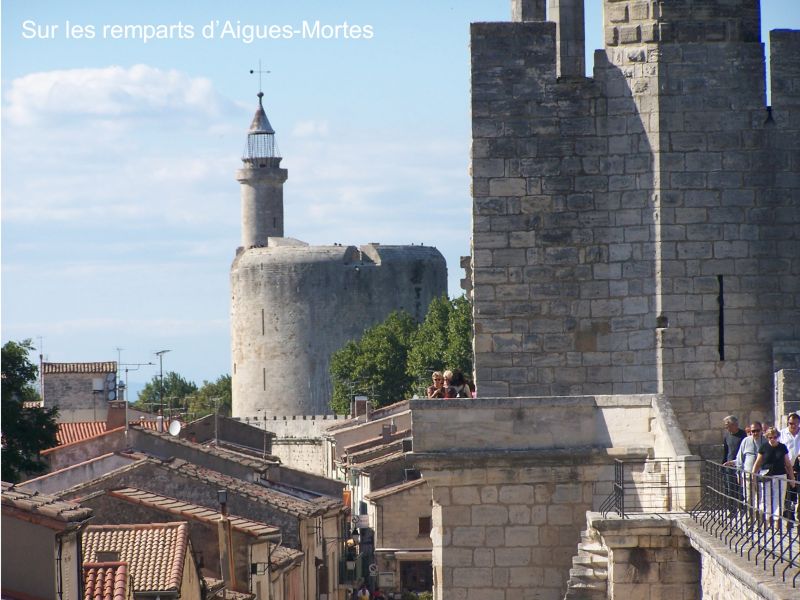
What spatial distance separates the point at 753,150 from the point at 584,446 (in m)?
3.06

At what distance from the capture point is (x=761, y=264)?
53.8 ft

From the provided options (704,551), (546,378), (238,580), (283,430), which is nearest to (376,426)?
(283,430)

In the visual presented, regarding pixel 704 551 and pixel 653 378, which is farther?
pixel 653 378

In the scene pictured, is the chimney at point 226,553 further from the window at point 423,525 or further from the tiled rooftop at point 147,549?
the window at point 423,525

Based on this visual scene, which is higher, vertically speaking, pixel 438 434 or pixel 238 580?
pixel 438 434

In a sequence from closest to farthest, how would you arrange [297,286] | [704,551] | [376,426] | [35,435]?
[704,551]
[35,435]
[376,426]
[297,286]

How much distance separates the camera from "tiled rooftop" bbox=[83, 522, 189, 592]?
21.4 metres

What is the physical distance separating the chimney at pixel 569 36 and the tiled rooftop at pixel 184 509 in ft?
40.4

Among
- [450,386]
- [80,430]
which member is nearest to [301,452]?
[80,430]

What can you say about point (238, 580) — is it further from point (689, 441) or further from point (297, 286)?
point (297, 286)

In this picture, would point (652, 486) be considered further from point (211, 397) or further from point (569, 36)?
point (211, 397)

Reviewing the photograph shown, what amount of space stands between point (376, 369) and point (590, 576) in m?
76.8

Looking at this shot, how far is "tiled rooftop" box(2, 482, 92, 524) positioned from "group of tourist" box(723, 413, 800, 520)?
18.8 feet

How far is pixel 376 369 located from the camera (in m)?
90.4
